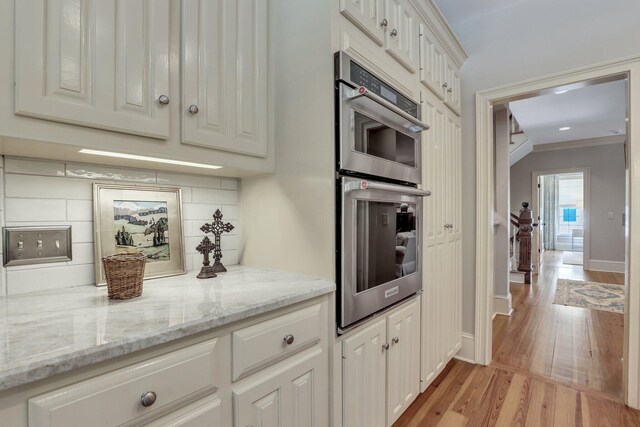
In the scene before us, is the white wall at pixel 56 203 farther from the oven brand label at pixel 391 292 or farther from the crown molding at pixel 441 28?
the crown molding at pixel 441 28

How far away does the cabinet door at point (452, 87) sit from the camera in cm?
225

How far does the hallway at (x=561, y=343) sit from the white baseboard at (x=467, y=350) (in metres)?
0.19

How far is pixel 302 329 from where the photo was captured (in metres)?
1.09

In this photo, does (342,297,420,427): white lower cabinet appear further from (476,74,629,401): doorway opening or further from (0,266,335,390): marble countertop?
(476,74,629,401): doorway opening

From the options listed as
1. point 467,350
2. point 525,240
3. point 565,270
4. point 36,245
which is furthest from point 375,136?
point 565,270

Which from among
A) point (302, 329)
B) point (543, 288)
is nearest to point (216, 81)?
point (302, 329)

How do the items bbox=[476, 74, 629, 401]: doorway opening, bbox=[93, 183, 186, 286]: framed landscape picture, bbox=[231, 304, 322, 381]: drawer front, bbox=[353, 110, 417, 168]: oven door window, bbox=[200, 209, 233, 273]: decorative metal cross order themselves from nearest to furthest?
bbox=[231, 304, 322, 381]: drawer front < bbox=[93, 183, 186, 286]: framed landscape picture < bbox=[353, 110, 417, 168]: oven door window < bbox=[200, 209, 233, 273]: decorative metal cross < bbox=[476, 74, 629, 401]: doorway opening

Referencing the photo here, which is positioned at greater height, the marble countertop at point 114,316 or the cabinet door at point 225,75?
the cabinet door at point 225,75

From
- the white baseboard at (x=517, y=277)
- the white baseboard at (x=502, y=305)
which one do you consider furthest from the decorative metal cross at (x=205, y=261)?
the white baseboard at (x=517, y=277)

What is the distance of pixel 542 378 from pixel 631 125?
1756 millimetres

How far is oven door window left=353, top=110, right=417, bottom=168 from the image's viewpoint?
1.29m

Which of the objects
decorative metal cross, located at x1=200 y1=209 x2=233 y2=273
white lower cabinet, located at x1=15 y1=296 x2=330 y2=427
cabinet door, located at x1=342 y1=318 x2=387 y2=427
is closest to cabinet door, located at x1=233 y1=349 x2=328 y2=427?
white lower cabinet, located at x1=15 y1=296 x2=330 y2=427

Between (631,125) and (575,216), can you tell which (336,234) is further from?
(575,216)

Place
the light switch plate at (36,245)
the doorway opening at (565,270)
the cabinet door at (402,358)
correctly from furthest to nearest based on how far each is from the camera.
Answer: the doorway opening at (565,270), the cabinet door at (402,358), the light switch plate at (36,245)
